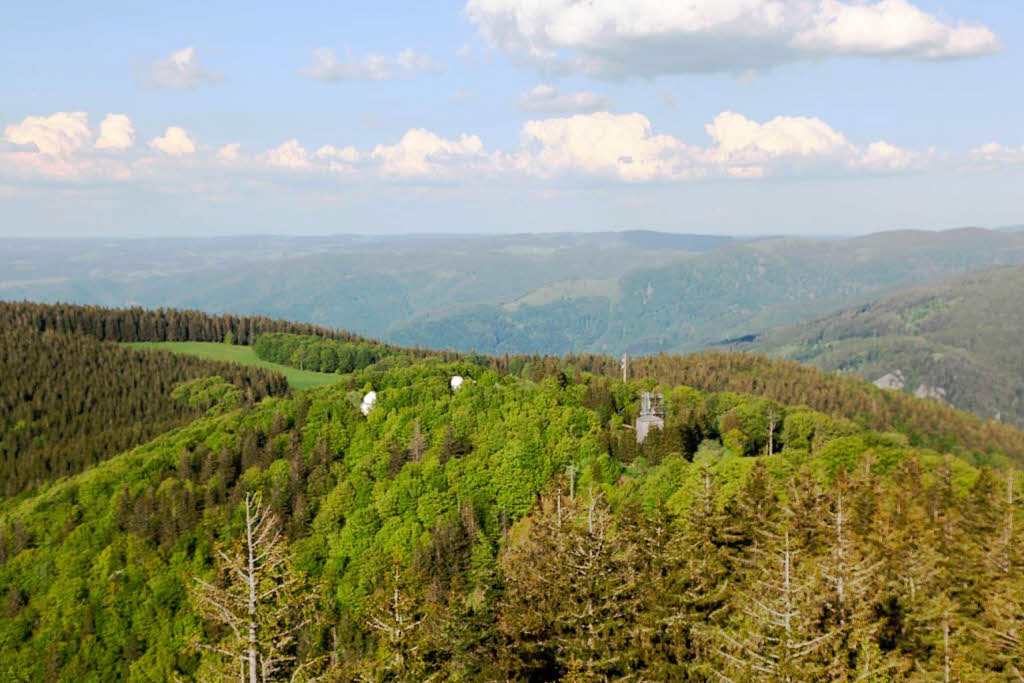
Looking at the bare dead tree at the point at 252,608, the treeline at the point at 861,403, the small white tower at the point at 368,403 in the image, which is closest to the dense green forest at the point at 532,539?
the bare dead tree at the point at 252,608

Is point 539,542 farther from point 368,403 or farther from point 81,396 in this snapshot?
point 81,396

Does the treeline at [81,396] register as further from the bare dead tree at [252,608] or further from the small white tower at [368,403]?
the bare dead tree at [252,608]

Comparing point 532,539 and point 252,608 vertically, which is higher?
point 252,608

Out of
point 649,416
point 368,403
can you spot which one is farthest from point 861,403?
point 368,403

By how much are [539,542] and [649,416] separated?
6017 cm

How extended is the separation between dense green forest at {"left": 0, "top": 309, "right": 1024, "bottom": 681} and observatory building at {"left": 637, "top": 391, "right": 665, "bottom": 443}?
8.40 ft

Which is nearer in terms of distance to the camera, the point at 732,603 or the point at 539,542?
the point at 732,603

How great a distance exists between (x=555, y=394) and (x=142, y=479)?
204ft

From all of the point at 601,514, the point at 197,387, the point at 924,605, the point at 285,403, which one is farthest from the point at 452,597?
the point at 197,387

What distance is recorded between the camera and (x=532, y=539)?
180 ft

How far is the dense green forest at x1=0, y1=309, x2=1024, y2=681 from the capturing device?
116 feet

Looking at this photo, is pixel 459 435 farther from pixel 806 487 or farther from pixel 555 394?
pixel 806 487

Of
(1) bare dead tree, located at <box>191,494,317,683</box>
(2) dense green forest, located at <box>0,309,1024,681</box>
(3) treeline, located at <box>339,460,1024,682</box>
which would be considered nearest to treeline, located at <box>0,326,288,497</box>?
(2) dense green forest, located at <box>0,309,1024,681</box>

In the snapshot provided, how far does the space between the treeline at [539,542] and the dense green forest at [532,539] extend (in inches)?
10.9
